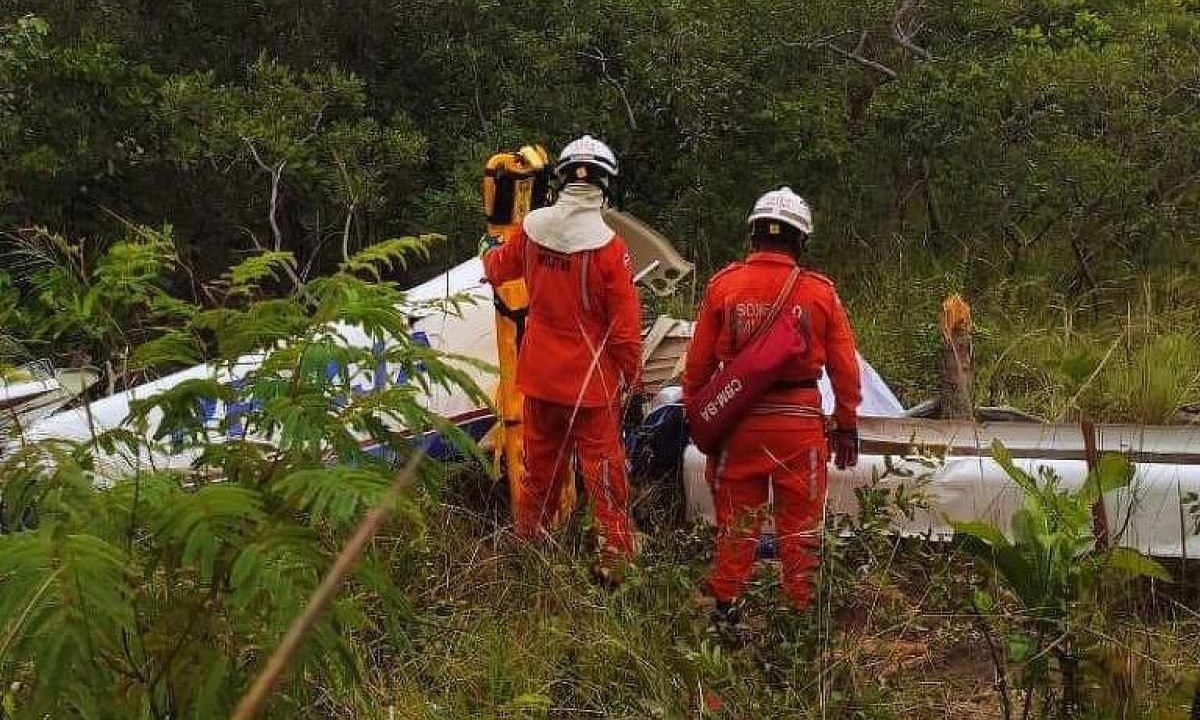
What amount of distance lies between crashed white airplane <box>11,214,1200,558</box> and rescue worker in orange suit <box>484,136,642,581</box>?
32cm

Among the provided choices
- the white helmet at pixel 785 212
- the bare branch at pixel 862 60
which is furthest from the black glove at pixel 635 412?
the bare branch at pixel 862 60

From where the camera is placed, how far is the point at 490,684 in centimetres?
303

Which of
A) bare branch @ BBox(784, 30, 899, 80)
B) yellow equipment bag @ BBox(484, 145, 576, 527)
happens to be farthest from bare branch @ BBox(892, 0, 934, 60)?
yellow equipment bag @ BBox(484, 145, 576, 527)

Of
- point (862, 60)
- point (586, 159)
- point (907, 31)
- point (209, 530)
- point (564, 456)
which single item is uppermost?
point (907, 31)

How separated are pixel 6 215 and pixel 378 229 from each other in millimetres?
2119

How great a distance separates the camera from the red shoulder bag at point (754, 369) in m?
4.12

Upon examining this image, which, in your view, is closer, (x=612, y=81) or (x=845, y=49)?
(x=612, y=81)

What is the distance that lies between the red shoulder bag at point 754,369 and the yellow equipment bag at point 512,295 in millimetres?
765

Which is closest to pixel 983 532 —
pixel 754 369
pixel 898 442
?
pixel 754 369

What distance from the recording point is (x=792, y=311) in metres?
4.18

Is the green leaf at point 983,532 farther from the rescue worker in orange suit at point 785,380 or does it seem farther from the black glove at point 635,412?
the black glove at point 635,412

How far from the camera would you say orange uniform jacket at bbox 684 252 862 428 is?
4215 mm

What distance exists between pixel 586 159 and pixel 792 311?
3.07ft

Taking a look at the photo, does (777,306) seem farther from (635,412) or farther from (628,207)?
(628,207)
